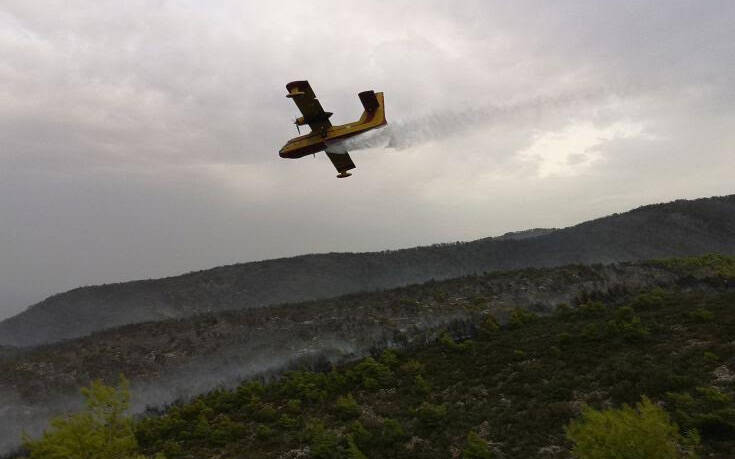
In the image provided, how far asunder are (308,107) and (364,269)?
5607 centimetres

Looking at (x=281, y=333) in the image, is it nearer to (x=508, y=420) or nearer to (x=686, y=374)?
(x=508, y=420)

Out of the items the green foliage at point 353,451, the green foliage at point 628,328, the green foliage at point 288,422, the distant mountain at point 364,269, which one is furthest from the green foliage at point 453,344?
the distant mountain at point 364,269

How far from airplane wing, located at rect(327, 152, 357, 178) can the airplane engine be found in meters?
4.06

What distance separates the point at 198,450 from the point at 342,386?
9.00 m

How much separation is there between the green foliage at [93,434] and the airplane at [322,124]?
19032mm

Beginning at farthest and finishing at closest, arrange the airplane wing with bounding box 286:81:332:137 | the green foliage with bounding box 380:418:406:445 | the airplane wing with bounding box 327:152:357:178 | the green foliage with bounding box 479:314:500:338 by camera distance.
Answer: the green foliage with bounding box 479:314:500:338 → the airplane wing with bounding box 327:152:357:178 → the airplane wing with bounding box 286:81:332:137 → the green foliage with bounding box 380:418:406:445

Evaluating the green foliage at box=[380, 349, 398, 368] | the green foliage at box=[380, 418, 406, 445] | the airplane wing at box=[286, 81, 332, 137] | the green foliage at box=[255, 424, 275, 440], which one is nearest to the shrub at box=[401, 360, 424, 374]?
the green foliage at box=[380, 349, 398, 368]

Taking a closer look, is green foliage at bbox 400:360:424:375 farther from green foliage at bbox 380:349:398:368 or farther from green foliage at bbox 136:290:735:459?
green foliage at bbox 380:349:398:368

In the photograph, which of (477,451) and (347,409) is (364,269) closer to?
(347,409)

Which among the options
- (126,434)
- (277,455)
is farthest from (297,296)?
(126,434)

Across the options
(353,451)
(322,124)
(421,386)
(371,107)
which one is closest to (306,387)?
(421,386)

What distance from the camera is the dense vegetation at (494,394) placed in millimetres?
17594

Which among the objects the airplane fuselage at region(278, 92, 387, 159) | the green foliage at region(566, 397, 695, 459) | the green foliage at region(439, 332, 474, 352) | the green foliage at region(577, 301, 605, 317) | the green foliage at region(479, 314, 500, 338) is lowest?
the green foliage at region(439, 332, 474, 352)

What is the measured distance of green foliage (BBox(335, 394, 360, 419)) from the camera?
920 inches
